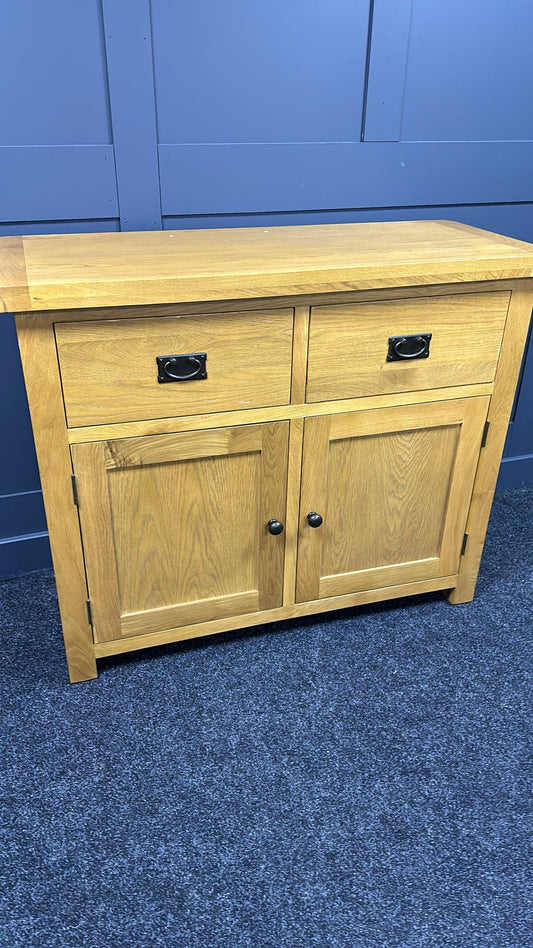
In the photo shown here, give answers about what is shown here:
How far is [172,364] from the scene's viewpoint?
1205 mm

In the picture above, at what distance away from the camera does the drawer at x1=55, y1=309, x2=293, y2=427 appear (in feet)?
3.77

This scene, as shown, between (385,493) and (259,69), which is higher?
(259,69)

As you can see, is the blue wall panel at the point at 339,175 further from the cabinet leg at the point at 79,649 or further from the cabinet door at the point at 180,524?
the cabinet leg at the point at 79,649

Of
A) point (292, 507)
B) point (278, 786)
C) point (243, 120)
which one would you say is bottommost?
point (278, 786)

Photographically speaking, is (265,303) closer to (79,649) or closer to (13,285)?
(13,285)

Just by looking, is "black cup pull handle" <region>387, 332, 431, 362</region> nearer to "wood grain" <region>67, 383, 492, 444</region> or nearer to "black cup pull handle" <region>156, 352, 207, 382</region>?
"wood grain" <region>67, 383, 492, 444</region>

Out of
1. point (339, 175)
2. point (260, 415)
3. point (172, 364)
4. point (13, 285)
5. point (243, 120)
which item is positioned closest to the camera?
point (13, 285)

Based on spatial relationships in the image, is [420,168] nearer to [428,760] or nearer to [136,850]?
[428,760]

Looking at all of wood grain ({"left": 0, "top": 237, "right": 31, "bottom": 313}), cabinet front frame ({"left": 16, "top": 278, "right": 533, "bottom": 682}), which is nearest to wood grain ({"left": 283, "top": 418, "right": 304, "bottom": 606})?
cabinet front frame ({"left": 16, "top": 278, "right": 533, "bottom": 682})

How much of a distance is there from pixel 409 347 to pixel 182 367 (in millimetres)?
447

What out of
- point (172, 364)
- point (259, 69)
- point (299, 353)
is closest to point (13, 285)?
point (172, 364)

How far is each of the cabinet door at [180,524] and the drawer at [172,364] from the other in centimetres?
6

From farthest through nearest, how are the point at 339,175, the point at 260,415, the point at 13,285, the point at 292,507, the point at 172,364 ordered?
the point at 339,175, the point at 292,507, the point at 260,415, the point at 172,364, the point at 13,285

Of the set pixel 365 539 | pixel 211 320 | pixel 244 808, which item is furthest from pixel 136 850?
pixel 211 320
